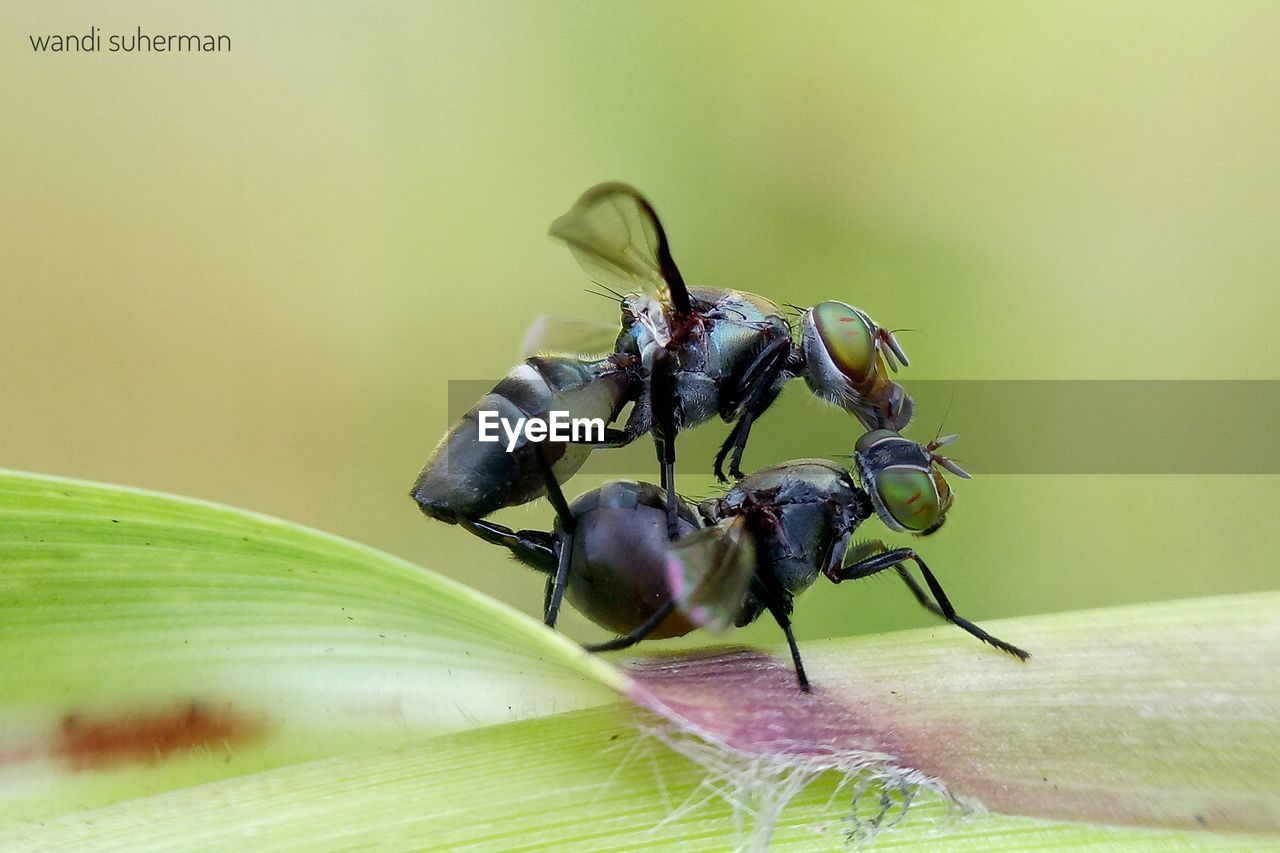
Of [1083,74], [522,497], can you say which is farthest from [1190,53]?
[522,497]

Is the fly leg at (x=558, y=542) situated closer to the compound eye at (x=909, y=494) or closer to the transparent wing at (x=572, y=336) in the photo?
the transparent wing at (x=572, y=336)

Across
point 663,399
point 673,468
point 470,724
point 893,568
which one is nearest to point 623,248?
point 663,399

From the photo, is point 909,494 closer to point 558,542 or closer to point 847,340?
point 847,340

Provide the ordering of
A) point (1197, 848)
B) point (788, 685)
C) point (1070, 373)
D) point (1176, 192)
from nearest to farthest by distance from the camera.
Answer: point (1197, 848) < point (788, 685) < point (1070, 373) < point (1176, 192)

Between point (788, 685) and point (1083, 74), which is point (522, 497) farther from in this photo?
point (1083, 74)

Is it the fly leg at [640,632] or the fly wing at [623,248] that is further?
the fly wing at [623,248]

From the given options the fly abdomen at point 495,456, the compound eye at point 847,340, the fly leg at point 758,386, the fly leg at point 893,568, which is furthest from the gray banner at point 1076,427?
the fly leg at point 893,568

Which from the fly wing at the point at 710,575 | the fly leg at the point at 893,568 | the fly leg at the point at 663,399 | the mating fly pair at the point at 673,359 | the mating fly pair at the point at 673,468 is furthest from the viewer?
the fly leg at the point at 663,399
